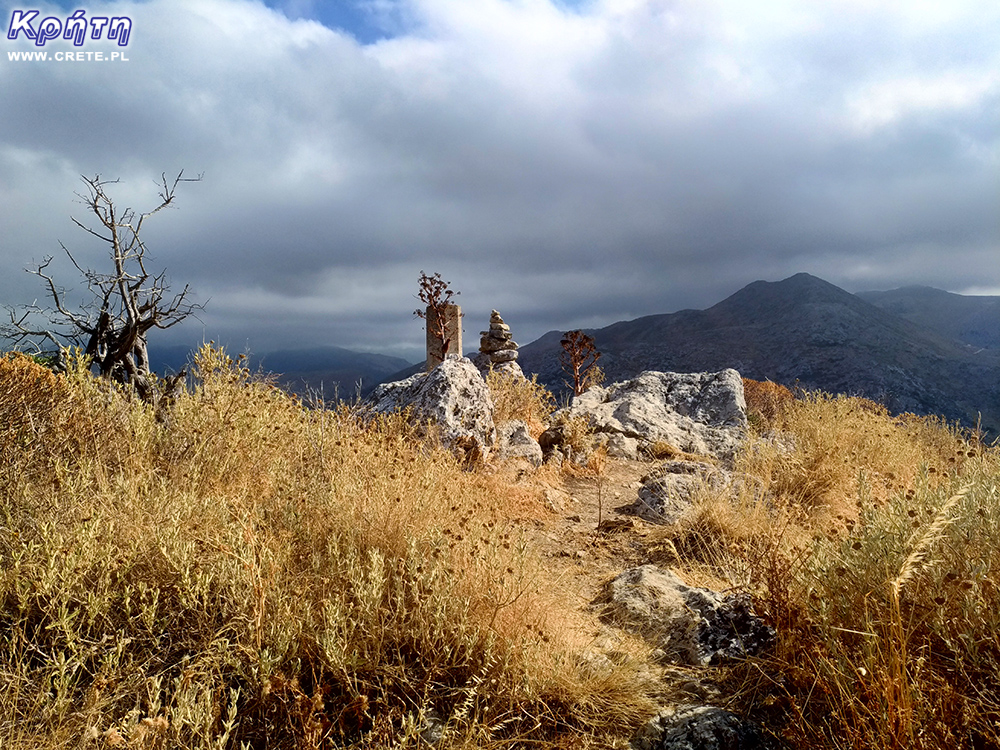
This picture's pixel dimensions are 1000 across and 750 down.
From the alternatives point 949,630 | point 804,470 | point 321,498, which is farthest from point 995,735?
point 804,470

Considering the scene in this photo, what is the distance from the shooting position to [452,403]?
6691mm

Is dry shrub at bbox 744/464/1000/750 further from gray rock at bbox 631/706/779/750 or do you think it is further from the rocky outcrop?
the rocky outcrop

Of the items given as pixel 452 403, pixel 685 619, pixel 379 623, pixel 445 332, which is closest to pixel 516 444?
pixel 452 403

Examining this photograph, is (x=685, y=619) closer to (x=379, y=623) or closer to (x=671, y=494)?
(x=379, y=623)

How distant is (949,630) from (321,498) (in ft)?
10.3

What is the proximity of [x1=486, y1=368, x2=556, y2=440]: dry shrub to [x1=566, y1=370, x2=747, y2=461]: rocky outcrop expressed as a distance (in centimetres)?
54

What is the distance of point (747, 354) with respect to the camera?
4778 cm

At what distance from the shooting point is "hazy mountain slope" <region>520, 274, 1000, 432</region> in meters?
38.8

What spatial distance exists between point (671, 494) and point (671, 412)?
5061 millimetres

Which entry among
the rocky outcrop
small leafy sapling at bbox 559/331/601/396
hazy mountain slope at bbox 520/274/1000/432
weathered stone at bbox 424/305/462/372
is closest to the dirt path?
the rocky outcrop

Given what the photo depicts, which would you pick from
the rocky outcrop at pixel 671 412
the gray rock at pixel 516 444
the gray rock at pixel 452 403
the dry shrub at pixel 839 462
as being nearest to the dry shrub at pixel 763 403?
the rocky outcrop at pixel 671 412

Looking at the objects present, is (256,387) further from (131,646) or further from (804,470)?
(804,470)

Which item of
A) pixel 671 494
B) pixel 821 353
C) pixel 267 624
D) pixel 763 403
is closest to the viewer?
pixel 267 624

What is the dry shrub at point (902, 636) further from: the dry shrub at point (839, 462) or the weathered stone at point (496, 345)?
the weathered stone at point (496, 345)
